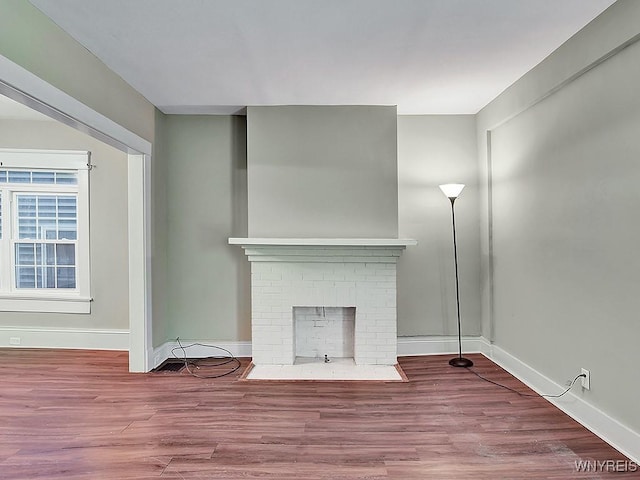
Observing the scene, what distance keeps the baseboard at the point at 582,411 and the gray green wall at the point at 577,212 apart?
1.9 inches

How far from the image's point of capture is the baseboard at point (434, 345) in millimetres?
3906

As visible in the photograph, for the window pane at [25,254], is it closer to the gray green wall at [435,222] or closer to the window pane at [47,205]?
the window pane at [47,205]

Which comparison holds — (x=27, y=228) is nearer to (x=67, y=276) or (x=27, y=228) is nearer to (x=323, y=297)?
(x=67, y=276)

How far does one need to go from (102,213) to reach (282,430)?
311cm

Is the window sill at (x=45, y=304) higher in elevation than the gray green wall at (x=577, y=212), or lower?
lower

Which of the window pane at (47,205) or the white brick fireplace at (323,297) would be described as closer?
the white brick fireplace at (323,297)

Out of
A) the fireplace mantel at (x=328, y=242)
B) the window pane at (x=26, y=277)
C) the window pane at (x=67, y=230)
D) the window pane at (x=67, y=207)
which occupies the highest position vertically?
the window pane at (x=67, y=207)

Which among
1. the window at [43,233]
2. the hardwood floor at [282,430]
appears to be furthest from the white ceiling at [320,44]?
the hardwood floor at [282,430]

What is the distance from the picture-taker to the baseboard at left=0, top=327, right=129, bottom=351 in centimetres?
418

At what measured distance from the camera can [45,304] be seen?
4.20 metres

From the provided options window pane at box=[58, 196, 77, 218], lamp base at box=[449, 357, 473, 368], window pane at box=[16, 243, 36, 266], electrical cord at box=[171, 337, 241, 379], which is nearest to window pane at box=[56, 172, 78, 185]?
window pane at box=[58, 196, 77, 218]

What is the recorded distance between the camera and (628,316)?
2055 millimetres

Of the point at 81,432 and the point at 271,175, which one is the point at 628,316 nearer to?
the point at 271,175

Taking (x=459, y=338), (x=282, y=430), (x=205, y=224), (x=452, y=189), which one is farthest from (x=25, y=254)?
(x=459, y=338)
